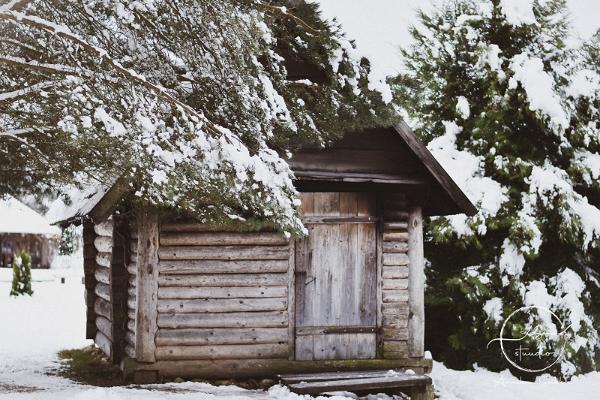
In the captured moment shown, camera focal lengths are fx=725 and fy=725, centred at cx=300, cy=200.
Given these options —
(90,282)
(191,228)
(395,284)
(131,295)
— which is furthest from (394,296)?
(90,282)

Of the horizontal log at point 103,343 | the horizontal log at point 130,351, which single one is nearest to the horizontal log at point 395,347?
the horizontal log at point 130,351

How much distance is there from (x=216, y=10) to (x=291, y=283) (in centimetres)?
510

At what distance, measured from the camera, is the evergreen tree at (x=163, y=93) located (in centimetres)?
667

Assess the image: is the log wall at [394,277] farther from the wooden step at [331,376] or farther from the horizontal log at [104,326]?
the horizontal log at [104,326]

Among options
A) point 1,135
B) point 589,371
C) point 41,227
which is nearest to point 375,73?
point 1,135

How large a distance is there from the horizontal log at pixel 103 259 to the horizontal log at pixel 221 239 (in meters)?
2.55

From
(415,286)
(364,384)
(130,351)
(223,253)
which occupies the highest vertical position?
(223,253)

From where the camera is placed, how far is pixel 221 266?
10.7 metres

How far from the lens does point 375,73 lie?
827 cm

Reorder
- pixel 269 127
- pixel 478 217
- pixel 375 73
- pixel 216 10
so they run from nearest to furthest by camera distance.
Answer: pixel 216 10 → pixel 269 127 → pixel 375 73 → pixel 478 217

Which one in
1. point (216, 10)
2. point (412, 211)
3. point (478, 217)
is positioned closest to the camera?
point (216, 10)

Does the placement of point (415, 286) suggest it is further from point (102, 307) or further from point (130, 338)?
point (102, 307)

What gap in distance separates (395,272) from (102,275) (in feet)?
18.6

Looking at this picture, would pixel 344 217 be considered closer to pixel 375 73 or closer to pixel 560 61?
pixel 375 73
